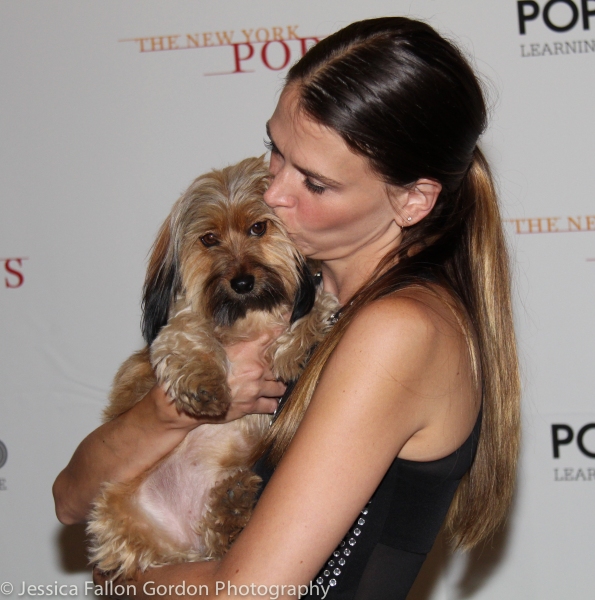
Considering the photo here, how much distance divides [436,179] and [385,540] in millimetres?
858

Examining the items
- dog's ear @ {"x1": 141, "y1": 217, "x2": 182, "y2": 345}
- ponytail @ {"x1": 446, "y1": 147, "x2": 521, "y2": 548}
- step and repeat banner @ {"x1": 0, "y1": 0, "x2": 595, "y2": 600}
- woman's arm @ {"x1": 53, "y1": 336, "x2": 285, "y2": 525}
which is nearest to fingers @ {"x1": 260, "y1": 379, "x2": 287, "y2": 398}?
woman's arm @ {"x1": 53, "y1": 336, "x2": 285, "y2": 525}

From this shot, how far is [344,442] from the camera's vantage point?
1.34m

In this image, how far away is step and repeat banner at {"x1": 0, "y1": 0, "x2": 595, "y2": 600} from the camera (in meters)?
3.13

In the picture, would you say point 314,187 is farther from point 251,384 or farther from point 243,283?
point 251,384

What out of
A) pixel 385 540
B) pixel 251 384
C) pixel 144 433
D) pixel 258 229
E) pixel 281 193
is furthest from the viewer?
pixel 258 229

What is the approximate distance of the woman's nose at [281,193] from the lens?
5.62 ft

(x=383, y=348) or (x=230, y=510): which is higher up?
(x=383, y=348)

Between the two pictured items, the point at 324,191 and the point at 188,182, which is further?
the point at 188,182

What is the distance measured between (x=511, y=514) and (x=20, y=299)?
259cm

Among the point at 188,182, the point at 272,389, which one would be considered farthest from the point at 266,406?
the point at 188,182

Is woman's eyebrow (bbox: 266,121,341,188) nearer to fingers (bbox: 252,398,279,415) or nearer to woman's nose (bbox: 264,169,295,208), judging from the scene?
woman's nose (bbox: 264,169,295,208)

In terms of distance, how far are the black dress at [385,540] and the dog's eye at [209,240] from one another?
102 cm

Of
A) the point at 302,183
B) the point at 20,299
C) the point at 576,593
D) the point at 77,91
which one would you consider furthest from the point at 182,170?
the point at 576,593

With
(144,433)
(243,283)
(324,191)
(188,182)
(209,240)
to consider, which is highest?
(188,182)
